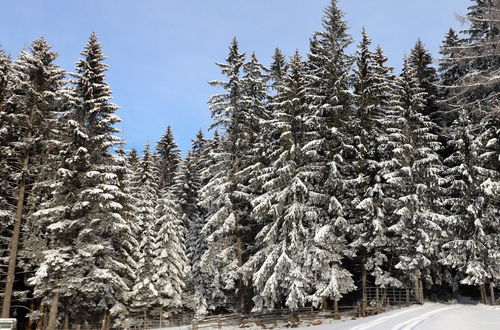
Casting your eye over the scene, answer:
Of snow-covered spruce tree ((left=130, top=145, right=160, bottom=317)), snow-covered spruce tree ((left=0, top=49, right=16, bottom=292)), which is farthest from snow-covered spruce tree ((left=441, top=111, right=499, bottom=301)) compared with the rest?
snow-covered spruce tree ((left=0, top=49, right=16, bottom=292))

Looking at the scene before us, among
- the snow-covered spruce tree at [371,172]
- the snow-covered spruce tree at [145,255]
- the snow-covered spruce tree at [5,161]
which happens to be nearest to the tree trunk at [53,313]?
the snow-covered spruce tree at [5,161]

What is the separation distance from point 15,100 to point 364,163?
22975mm

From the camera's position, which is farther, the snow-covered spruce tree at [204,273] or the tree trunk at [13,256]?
the snow-covered spruce tree at [204,273]

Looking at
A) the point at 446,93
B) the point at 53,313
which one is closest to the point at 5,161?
the point at 53,313

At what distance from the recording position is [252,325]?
26750 mm

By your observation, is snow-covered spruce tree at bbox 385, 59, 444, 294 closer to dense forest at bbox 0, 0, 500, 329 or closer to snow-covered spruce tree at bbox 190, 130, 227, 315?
dense forest at bbox 0, 0, 500, 329

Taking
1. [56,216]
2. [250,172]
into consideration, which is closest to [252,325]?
[250,172]

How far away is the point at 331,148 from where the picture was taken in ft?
95.7

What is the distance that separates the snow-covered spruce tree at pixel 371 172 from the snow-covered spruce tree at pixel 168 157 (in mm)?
29347

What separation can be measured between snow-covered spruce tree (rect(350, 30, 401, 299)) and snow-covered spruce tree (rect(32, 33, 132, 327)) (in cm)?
1582

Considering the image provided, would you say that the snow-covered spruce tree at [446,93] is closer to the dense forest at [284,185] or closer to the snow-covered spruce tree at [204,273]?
the dense forest at [284,185]

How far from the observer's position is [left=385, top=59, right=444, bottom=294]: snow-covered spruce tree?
88.7 ft

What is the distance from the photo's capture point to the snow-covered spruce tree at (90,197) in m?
22.9

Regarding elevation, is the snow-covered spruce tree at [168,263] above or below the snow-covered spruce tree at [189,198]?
below
